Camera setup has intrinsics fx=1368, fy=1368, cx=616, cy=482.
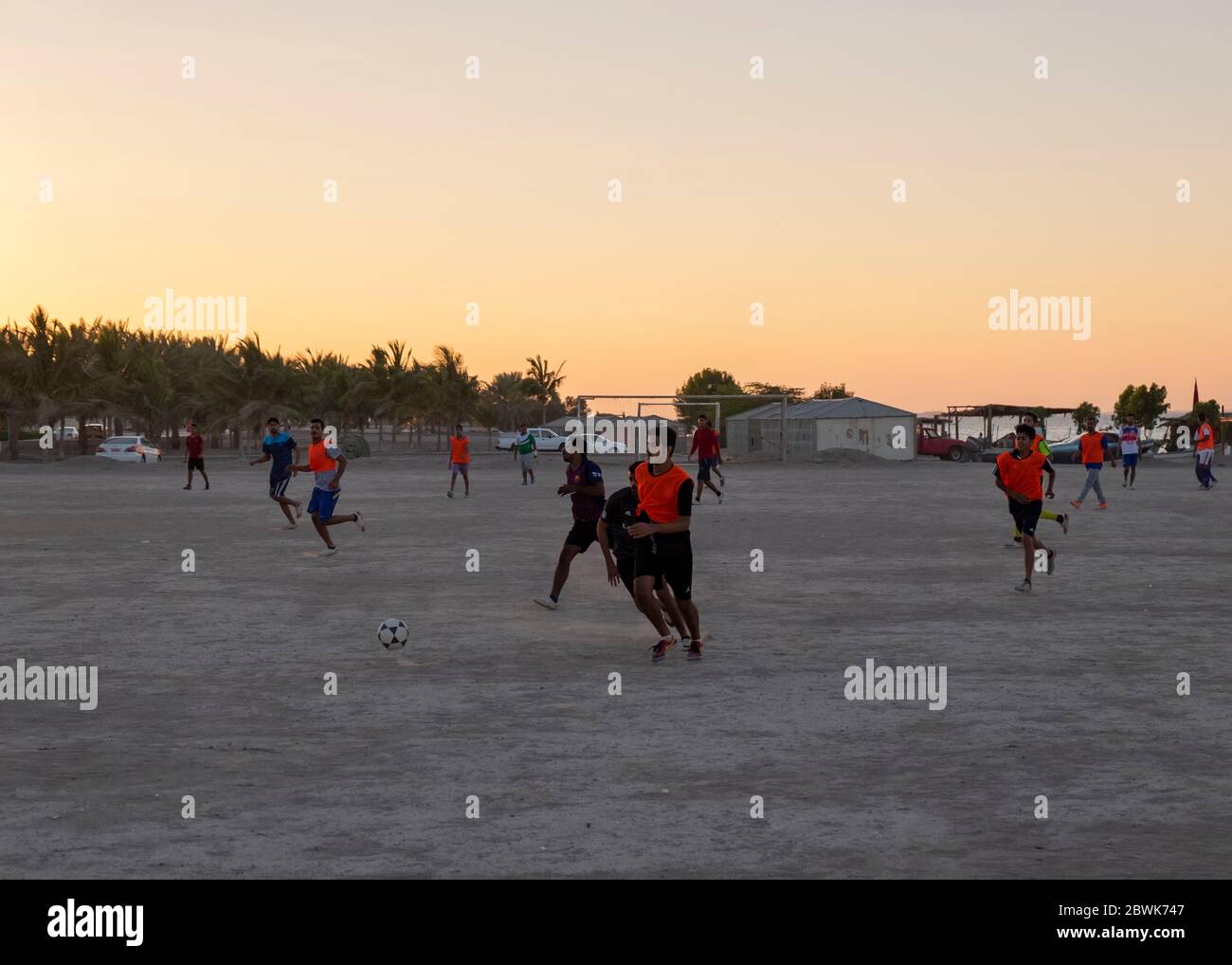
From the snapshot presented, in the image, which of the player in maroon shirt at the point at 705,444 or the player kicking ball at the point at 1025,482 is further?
the player in maroon shirt at the point at 705,444

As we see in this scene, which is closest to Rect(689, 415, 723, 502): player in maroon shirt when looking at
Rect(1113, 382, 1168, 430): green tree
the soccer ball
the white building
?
the soccer ball

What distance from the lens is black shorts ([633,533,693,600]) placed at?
32.4ft

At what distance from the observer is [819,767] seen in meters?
6.70

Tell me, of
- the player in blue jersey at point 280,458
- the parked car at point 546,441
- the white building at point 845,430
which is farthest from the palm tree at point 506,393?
the player in blue jersey at point 280,458

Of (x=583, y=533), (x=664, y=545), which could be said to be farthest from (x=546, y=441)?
(x=664, y=545)

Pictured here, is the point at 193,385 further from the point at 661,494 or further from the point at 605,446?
the point at 661,494

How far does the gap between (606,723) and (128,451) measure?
5398 centimetres

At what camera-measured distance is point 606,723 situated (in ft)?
25.3

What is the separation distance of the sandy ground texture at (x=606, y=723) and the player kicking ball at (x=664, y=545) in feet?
1.15

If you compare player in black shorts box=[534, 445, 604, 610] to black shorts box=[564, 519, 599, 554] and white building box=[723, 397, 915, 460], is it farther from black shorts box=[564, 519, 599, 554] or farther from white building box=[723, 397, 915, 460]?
white building box=[723, 397, 915, 460]

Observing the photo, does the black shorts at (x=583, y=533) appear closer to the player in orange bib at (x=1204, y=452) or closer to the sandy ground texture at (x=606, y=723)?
the sandy ground texture at (x=606, y=723)

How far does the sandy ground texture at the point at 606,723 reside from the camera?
537 centimetres

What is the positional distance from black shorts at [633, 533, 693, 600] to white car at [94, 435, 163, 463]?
50.9 metres

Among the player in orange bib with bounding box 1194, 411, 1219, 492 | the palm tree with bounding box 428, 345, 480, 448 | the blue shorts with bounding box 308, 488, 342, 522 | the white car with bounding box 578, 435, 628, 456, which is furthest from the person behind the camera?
the palm tree with bounding box 428, 345, 480, 448
